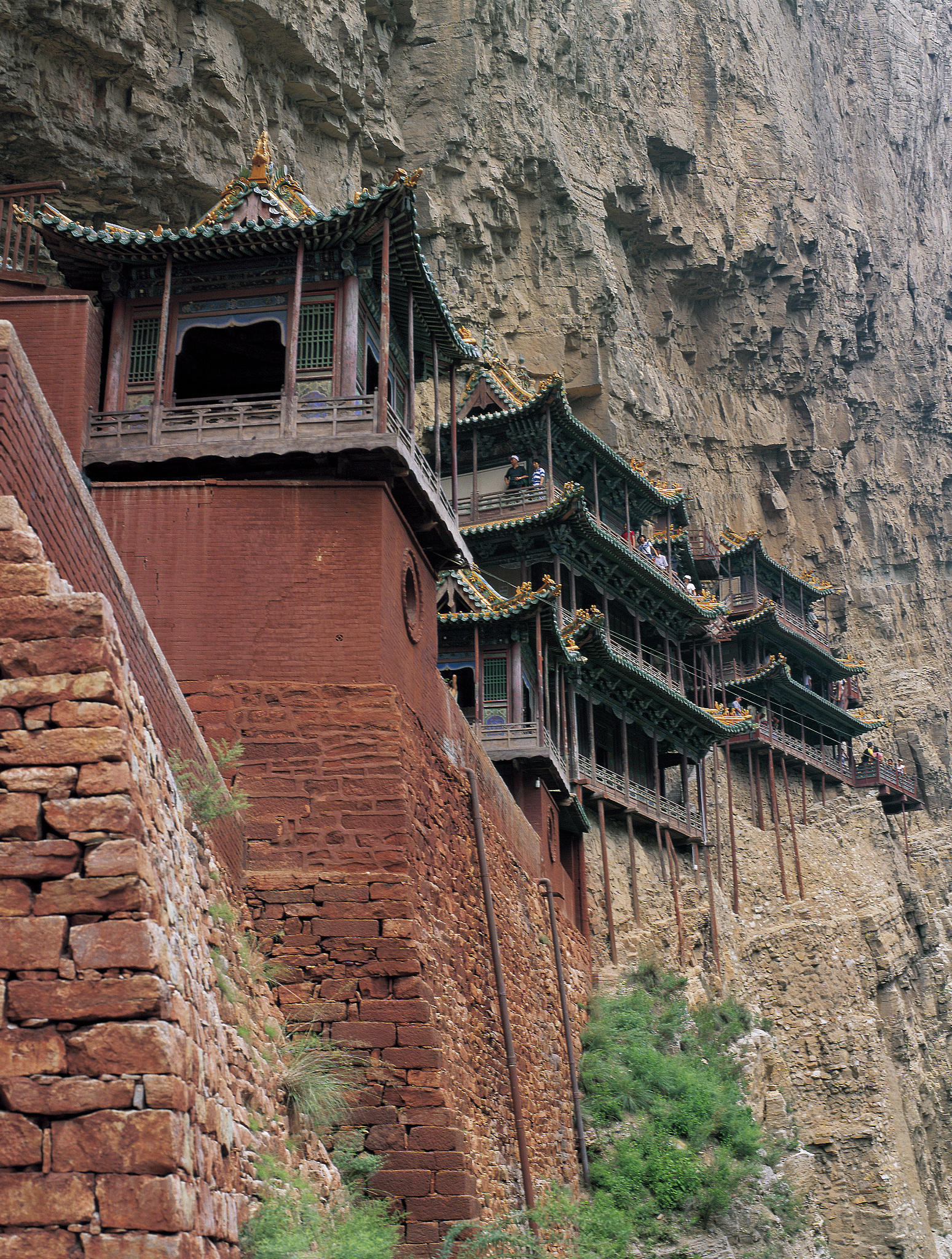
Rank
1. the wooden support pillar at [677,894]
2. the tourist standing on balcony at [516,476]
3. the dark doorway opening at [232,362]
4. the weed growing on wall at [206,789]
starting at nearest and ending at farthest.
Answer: the weed growing on wall at [206,789]
the dark doorway opening at [232,362]
the wooden support pillar at [677,894]
the tourist standing on balcony at [516,476]

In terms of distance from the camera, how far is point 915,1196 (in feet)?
110

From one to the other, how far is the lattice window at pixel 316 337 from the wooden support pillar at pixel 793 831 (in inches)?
1082

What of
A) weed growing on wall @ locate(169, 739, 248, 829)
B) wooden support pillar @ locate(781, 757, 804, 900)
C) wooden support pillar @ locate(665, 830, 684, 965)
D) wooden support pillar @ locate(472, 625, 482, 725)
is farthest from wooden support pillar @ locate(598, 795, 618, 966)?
weed growing on wall @ locate(169, 739, 248, 829)

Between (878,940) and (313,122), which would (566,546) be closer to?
(313,122)

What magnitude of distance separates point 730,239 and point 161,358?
37372 mm

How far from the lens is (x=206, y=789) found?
34.2 ft

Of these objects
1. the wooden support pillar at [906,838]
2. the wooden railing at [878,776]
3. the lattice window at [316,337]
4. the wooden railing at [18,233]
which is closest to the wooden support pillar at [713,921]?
the wooden support pillar at [906,838]

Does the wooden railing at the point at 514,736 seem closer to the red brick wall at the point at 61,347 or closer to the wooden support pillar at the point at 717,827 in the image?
the wooden support pillar at the point at 717,827

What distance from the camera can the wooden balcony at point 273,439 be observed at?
14453mm

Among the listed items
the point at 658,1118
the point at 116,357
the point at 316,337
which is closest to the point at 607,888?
the point at 658,1118

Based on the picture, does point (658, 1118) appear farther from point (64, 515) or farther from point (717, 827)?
point (64, 515)

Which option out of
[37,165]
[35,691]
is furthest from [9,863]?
[37,165]

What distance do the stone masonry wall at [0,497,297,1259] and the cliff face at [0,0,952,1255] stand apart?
75.6ft

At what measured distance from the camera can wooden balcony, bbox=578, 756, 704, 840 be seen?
1186 inches
